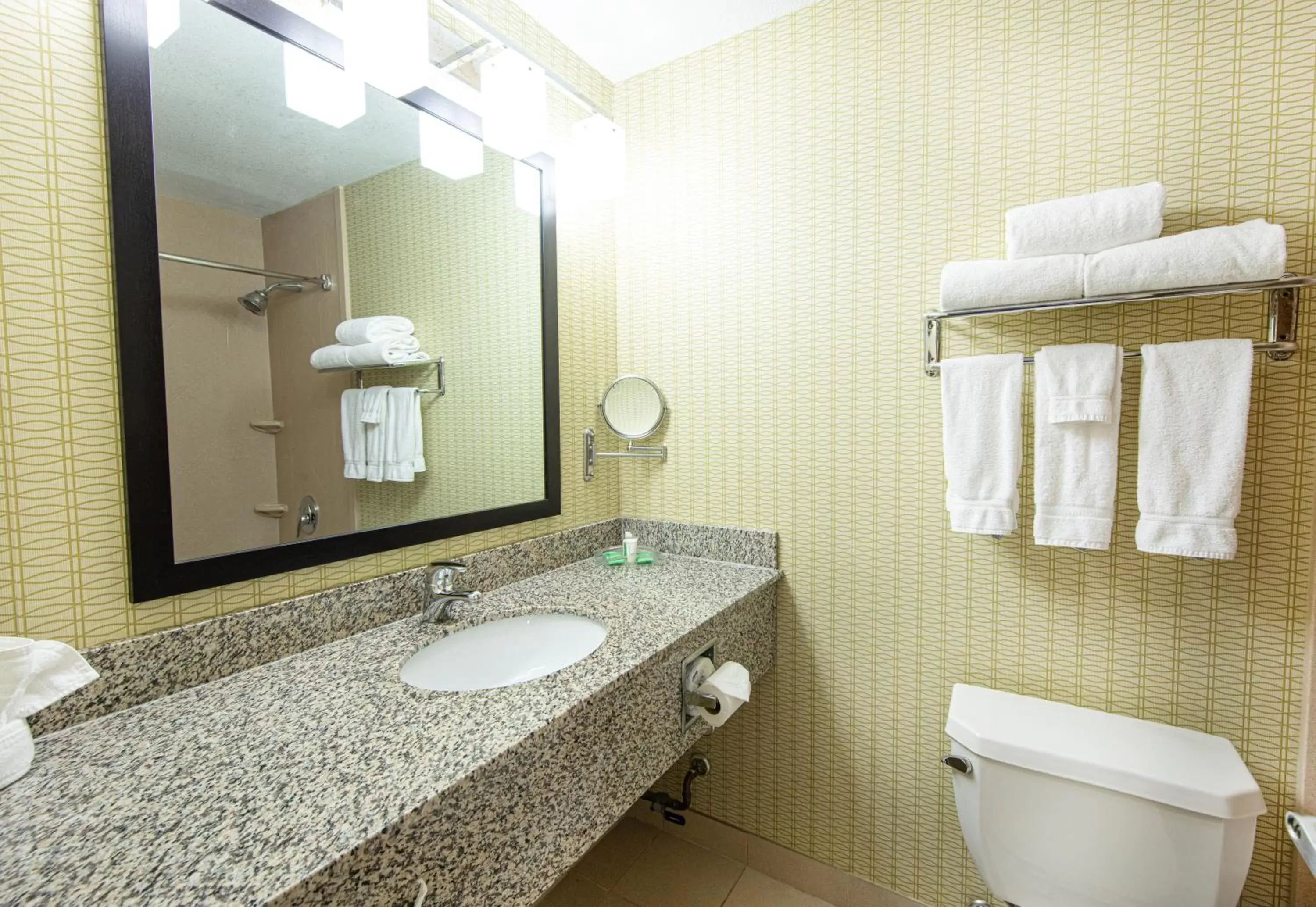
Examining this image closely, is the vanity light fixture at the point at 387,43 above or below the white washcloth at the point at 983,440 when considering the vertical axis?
above

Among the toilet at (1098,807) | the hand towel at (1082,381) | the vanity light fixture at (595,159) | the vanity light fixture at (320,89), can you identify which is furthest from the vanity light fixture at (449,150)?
the toilet at (1098,807)

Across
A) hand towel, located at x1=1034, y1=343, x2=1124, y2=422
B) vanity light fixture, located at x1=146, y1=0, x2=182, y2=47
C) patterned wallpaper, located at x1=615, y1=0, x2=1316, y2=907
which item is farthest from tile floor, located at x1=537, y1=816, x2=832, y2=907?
vanity light fixture, located at x1=146, y1=0, x2=182, y2=47

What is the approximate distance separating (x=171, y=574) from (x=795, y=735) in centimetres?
146

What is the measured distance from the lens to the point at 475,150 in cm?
143

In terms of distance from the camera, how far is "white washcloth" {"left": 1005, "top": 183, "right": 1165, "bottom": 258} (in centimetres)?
104

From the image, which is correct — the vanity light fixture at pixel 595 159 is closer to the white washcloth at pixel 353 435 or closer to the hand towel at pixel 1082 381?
the white washcloth at pixel 353 435

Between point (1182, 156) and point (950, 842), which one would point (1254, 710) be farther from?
point (1182, 156)

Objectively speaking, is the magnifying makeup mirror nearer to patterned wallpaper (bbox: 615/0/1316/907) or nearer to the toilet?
patterned wallpaper (bbox: 615/0/1316/907)

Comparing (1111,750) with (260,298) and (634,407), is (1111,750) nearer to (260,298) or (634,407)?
(634,407)

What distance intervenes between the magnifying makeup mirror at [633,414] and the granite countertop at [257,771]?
0.74 metres

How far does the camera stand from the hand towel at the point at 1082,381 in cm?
108

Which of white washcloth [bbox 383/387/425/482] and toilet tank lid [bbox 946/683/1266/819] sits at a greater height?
white washcloth [bbox 383/387/425/482]

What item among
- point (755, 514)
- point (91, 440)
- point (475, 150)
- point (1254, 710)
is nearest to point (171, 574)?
point (91, 440)

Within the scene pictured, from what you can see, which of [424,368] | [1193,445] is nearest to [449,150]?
[424,368]
